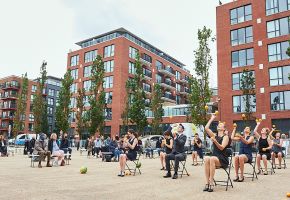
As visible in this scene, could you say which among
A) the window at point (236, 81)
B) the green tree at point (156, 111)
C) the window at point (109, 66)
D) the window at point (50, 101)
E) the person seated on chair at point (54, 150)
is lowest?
the person seated on chair at point (54, 150)

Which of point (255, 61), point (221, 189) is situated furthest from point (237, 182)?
point (255, 61)

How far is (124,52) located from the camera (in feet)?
193

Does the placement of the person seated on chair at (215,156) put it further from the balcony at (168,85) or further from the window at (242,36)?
the balcony at (168,85)

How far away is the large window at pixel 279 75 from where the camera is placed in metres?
38.2

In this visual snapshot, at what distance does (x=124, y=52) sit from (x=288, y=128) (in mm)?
33057

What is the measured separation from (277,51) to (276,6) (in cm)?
610

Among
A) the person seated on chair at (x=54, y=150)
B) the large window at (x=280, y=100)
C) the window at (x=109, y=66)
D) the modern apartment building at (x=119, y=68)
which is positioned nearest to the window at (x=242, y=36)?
the large window at (x=280, y=100)

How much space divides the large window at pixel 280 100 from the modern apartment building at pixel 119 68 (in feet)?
65.3

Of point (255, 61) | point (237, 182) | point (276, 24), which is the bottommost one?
point (237, 182)

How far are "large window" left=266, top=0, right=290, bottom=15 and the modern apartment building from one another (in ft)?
72.5

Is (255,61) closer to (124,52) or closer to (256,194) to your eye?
(124,52)

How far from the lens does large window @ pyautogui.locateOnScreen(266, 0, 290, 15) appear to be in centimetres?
3936

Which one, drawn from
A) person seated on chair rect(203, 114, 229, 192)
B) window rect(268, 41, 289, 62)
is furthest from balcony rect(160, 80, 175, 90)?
person seated on chair rect(203, 114, 229, 192)

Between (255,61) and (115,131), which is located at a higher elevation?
(255,61)
